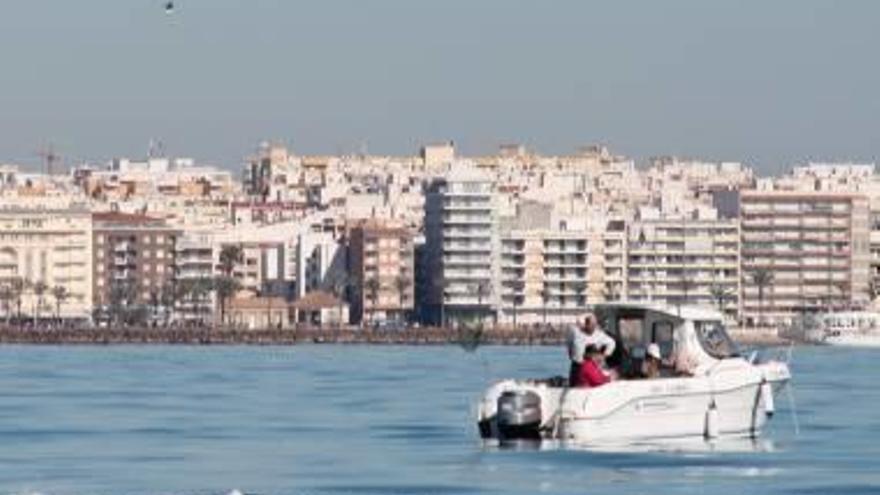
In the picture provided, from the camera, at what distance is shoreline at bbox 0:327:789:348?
15350cm

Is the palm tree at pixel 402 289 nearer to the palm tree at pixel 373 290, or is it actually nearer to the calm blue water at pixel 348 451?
the palm tree at pixel 373 290

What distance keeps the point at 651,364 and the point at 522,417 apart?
72.1 inches

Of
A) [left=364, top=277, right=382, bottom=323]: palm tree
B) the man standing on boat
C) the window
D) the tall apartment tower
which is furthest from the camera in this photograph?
[left=364, top=277, right=382, bottom=323]: palm tree

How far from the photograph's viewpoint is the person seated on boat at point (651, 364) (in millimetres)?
39531

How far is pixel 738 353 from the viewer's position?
1633 inches

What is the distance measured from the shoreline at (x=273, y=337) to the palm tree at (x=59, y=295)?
1630cm

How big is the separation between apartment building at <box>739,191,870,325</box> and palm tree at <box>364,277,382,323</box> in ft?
56.9

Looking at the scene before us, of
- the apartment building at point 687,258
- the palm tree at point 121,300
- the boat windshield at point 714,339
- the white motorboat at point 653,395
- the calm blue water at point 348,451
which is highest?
the apartment building at point 687,258

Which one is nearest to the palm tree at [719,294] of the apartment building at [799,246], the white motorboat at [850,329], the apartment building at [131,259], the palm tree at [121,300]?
the apartment building at [799,246]

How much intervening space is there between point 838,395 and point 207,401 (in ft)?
30.1

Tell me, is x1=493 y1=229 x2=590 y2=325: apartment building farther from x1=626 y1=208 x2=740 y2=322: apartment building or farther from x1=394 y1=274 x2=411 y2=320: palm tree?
x1=394 y1=274 x2=411 y2=320: palm tree

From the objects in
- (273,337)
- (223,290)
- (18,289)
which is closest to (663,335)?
(273,337)

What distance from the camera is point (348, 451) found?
38.2 m

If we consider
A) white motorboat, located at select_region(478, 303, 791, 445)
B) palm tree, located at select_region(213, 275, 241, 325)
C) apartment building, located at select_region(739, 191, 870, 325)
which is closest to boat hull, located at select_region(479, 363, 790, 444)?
Answer: white motorboat, located at select_region(478, 303, 791, 445)
